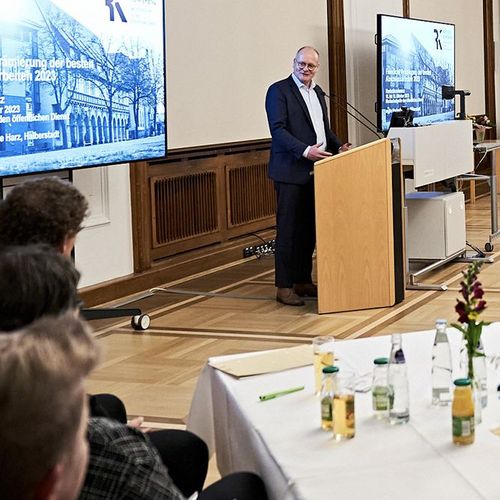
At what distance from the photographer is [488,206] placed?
12.6m

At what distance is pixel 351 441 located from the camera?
90.4 inches

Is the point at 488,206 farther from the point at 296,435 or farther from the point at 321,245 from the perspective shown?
the point at 296,435

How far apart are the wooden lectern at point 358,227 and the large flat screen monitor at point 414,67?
346 cm

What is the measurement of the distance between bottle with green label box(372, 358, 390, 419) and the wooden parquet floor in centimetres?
209

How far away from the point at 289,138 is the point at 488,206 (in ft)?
21.2

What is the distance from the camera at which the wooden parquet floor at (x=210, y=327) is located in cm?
509

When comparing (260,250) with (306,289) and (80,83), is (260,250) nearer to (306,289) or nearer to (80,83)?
(306,289)

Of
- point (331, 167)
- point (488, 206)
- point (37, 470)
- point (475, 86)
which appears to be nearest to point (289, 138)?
point (331, 167)

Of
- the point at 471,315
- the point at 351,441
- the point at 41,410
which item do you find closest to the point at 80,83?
the point at 471,315

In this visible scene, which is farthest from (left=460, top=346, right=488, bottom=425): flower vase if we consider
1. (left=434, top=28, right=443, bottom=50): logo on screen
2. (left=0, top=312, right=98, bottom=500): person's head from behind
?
(left=434, top=28, right=443, bottom=50): logo on screen

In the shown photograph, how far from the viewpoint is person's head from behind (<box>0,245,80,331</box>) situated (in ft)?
5.63

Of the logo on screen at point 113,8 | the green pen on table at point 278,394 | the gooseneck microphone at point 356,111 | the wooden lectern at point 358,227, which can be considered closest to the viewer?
the green pen on table at point 278,394

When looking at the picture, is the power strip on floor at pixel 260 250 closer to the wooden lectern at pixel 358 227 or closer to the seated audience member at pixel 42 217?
the wooden lectern at pixel 358 227

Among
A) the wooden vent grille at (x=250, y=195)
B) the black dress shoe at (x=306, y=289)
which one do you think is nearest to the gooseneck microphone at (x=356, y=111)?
the wooden vent grille at (x=250, y=195)
